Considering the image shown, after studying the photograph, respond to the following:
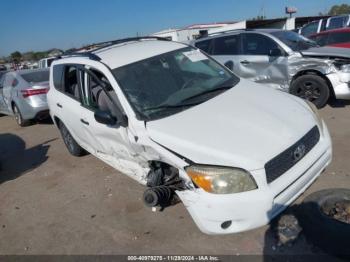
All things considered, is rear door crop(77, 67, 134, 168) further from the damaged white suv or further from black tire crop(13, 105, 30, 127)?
black tire crop(13, 105, 30, 127)

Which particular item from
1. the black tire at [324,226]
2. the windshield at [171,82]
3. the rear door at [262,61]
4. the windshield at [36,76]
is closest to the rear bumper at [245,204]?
the black tire at [324,226]

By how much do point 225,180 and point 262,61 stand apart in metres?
4.95

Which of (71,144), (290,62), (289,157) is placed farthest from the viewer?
(290,62)

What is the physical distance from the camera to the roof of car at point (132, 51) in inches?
165

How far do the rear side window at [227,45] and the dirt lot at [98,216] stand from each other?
2.65m

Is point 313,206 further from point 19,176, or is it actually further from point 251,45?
point 251,45

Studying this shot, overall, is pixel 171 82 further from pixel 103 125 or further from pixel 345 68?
pixel 345 68

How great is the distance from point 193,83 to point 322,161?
1632mm

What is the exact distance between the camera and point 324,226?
284 cm

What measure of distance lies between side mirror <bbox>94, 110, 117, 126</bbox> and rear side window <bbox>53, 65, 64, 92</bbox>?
1988 mm

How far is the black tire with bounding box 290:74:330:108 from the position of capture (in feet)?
21.8

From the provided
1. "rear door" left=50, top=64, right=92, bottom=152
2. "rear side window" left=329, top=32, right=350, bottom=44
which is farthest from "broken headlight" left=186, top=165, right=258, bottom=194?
"rear side window" left=329, top=32, right=350, bottom=44

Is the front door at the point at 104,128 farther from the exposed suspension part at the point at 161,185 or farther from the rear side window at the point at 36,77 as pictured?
the rear side window at the point at 36,77

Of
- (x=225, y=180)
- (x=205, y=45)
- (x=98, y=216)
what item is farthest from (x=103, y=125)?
(x=205, y=45)
